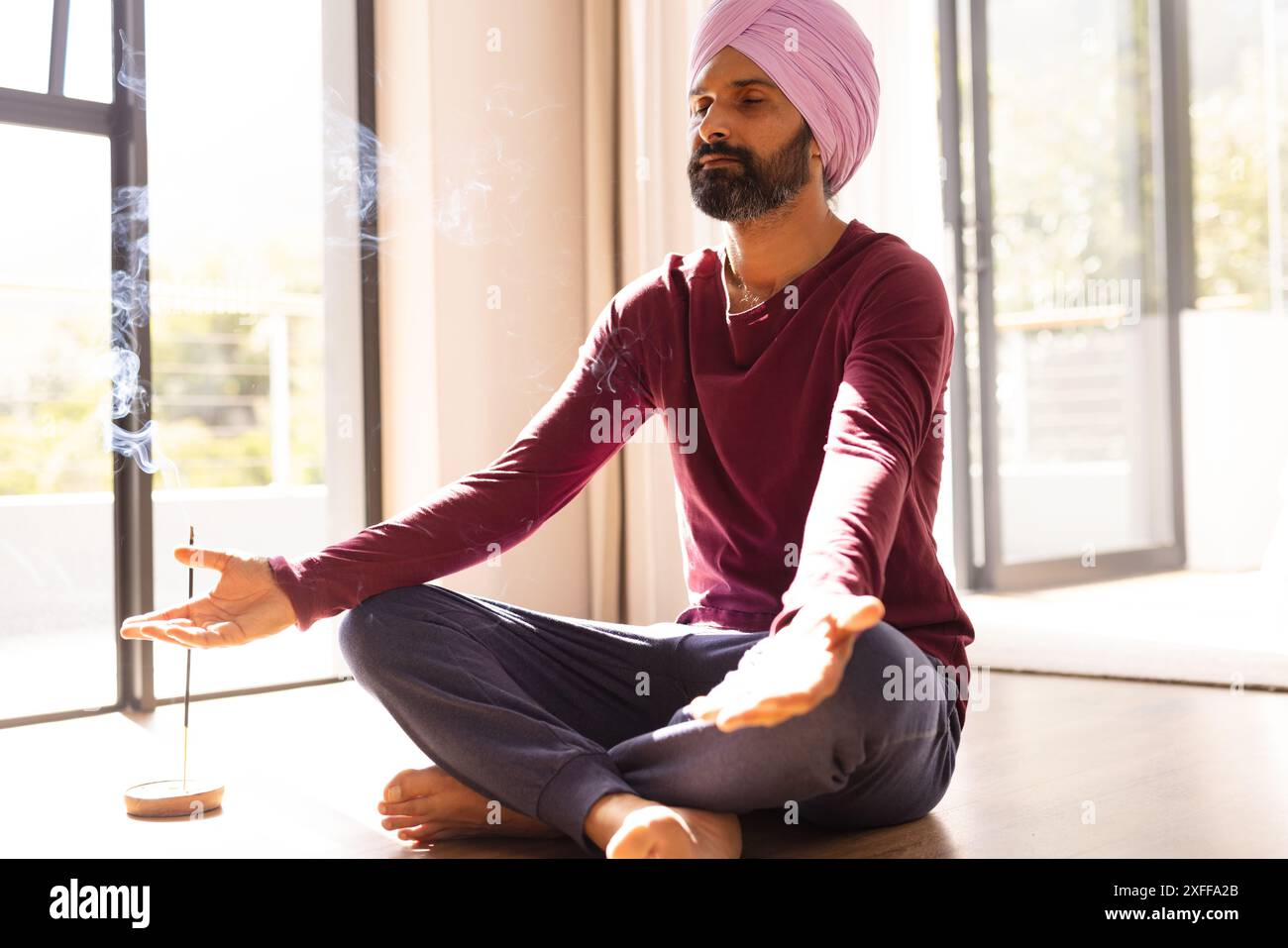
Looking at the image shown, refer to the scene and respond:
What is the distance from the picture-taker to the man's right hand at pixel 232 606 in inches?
58.1

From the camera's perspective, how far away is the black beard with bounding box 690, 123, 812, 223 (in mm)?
1697

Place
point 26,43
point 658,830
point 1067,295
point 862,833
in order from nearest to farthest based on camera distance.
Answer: point 658,830
point 862,833
point 26,43
point 1067,295

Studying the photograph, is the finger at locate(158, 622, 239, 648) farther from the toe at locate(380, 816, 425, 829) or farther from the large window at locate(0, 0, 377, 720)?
the large window at locate(0, 0, 377, 720)

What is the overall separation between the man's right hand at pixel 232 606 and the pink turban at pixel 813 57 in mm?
894

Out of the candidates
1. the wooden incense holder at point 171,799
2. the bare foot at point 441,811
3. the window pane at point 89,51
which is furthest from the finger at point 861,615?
the window pane at point 89,51

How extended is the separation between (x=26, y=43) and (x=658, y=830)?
2233mm

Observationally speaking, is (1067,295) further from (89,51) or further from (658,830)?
(658,830)

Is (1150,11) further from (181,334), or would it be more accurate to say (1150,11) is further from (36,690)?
(36,690)

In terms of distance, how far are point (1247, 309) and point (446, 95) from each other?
321 cm

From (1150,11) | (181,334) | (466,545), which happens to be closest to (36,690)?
(181,334)

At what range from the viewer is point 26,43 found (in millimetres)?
2623

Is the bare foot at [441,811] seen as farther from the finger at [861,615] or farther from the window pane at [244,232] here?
the window pane at [244,232]

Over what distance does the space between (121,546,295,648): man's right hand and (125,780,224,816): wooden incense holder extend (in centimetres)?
34

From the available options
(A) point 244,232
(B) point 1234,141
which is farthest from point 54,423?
(B) point 1234,141
